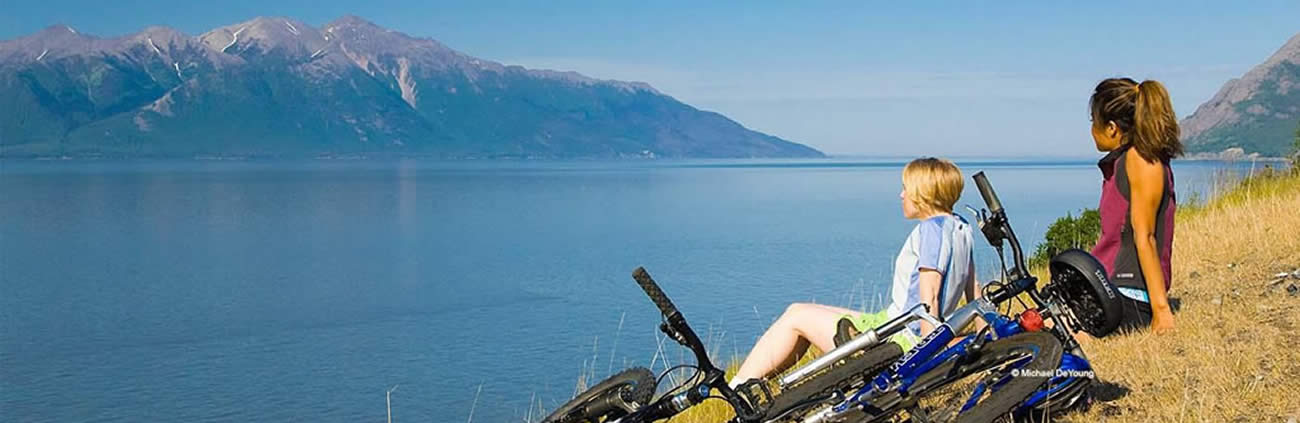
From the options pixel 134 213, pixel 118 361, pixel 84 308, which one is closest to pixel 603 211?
pixel 134 213

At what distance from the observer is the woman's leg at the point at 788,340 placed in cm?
621

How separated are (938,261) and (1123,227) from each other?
1.50m

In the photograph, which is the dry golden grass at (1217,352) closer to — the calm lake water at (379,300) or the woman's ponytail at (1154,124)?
the woman's ponytail at (1154,124)

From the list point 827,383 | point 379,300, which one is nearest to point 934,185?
point 827,383

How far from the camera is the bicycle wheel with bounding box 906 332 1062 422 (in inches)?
191

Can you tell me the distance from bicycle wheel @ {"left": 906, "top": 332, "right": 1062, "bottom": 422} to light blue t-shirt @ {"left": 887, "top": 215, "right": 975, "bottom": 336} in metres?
0.67

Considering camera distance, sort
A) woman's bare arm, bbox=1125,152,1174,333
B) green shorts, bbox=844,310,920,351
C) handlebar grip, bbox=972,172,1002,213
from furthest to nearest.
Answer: woman's bare arm, bbox=1125,152,1174,333, green shorts, bbox=844,310,920,351, handlebar grip, bbox=972,172,1002,213

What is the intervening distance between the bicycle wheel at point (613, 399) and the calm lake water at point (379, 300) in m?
9.43

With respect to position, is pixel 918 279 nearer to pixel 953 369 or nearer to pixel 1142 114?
pixel 953 369

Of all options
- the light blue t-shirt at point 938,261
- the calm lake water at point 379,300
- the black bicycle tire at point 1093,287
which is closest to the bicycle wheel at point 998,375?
the black bicycle tire at point 1093,287

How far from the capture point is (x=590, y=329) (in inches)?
907

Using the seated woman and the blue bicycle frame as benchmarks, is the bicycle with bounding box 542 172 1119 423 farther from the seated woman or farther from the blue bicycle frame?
→ the seated woman

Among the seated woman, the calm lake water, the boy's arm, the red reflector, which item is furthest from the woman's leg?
the calm lake water

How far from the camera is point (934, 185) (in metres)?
6.00
